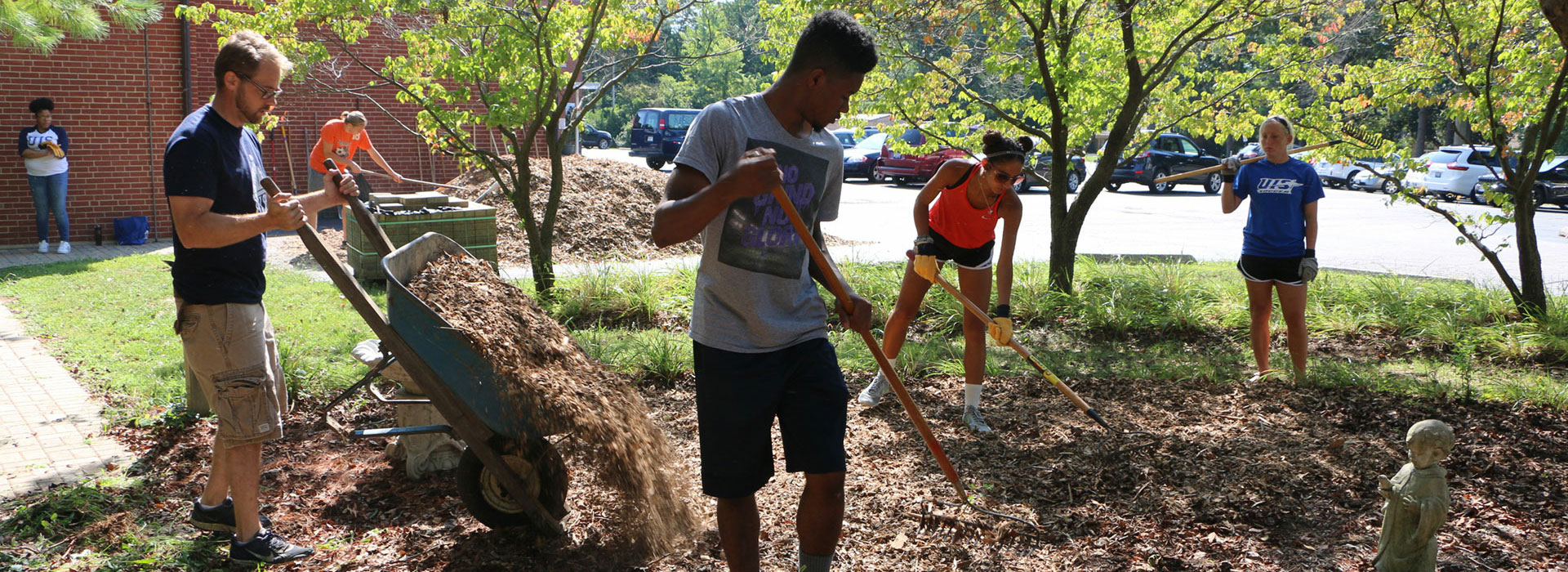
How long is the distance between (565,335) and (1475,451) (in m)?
4.01

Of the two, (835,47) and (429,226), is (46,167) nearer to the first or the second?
(429,226)

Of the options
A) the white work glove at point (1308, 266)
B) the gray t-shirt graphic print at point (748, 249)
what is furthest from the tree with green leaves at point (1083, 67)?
the gray t-shirt graphic print at point (748, 249)

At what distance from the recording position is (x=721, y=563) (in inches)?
141

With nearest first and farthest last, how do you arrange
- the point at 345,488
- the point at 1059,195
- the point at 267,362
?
the point at 267,362, the point at 345,488, the point at 1059,195

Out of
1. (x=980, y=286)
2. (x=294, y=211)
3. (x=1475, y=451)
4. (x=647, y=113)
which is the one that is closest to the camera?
(x=294, y=211)

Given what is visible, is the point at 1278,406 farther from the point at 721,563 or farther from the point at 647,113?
the point at 647,113

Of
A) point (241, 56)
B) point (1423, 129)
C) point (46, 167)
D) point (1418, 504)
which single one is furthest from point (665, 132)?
point (1418, 504)

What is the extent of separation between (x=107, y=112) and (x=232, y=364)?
40.7 ft

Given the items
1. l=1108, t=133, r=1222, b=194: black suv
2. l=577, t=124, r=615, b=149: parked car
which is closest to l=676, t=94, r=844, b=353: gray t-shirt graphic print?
l=1108, t=133, r=1222, b=194: black suv

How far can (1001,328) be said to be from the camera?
15.8 ft

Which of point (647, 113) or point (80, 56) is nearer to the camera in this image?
point (80, 56)

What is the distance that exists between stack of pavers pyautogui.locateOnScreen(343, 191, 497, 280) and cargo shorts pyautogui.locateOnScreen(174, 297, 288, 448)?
576 cm

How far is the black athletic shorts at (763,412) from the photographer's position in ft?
9.15

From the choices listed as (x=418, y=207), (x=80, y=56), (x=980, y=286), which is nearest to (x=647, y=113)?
(x=80, y=56)
